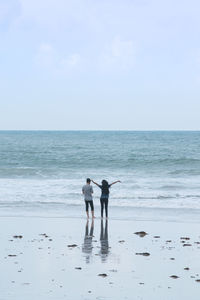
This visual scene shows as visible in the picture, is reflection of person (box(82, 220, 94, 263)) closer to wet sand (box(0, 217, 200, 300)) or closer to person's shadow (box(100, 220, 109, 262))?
wet sand (box(0, 217, 200, 300))

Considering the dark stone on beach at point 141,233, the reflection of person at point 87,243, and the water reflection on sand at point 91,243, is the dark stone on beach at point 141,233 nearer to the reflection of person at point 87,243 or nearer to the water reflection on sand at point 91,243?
the water reflection on sand at point 91,243

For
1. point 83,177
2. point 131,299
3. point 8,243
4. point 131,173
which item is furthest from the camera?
point 131,173

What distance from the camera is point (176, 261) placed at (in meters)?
13.7

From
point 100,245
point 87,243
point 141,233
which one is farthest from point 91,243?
point 141,233

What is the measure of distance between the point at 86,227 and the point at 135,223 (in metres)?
2.18

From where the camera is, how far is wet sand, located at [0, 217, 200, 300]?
1101 cm

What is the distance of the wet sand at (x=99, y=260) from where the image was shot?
11008mm

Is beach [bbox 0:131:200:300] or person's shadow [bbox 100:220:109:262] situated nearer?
beach [bbox 0:131:200:300]

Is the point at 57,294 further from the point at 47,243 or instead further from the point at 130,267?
the point at 47,243

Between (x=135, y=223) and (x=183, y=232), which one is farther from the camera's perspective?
(x=135, y=223)

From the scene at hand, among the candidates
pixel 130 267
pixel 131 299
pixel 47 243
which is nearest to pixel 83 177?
pixel 47 243

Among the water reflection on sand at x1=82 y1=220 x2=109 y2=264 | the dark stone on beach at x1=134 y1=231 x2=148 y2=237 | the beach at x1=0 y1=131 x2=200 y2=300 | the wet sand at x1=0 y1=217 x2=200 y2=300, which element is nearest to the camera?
the wet sand at x1=0 y1=217 x2=200 y2=300

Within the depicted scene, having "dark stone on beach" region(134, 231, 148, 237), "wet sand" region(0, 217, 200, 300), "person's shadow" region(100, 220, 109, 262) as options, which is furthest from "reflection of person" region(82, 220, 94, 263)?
"dark stone on beach" region(134, 231, 148, 237)

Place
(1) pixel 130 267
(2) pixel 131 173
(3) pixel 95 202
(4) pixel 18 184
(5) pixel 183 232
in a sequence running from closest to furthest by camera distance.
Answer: (1) pixel 130 267 → (5) pixel 183 232 → (3) pixel 95 202 → (4) pixel 18 184 → (2) pixel 131 173
